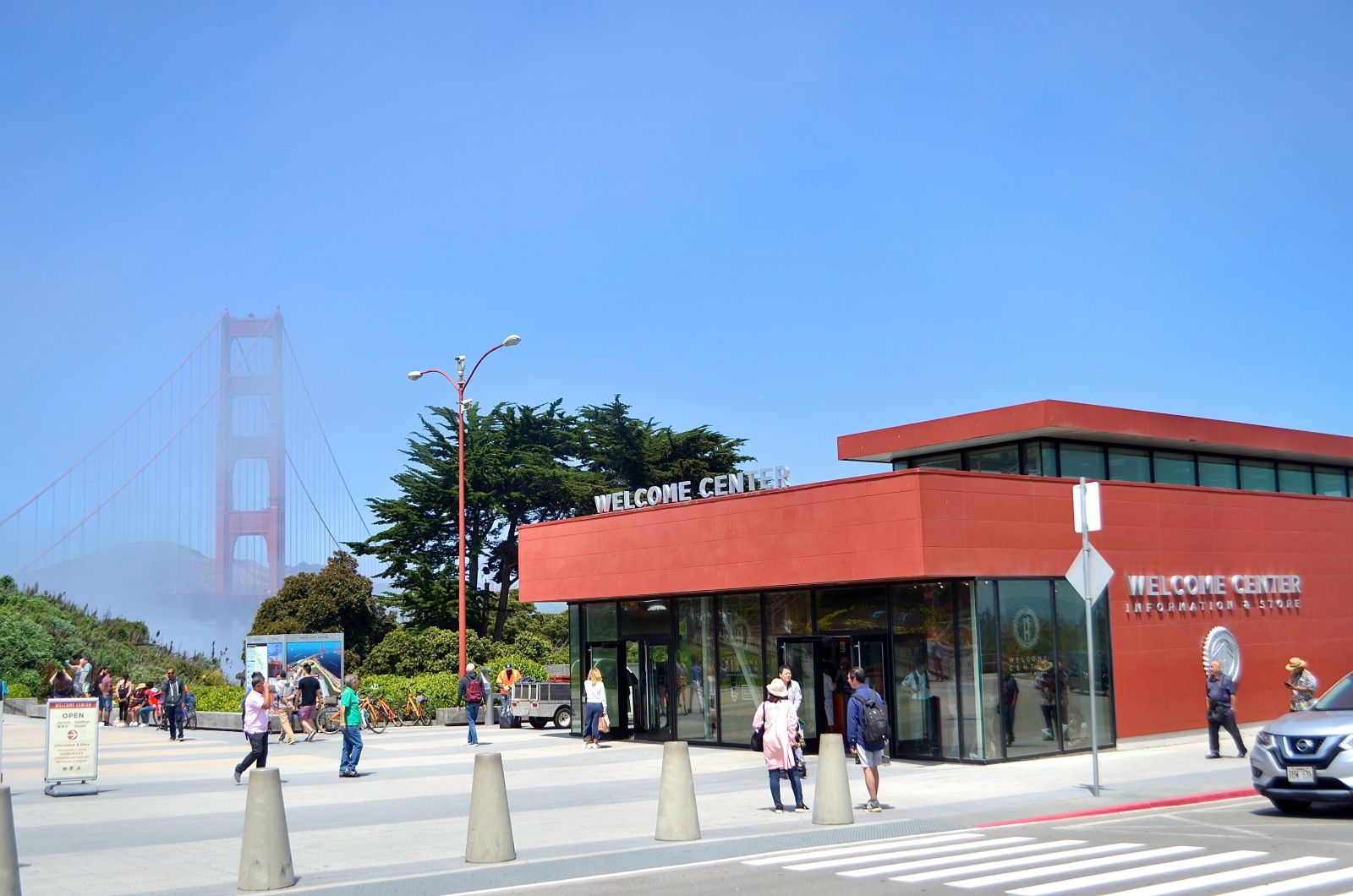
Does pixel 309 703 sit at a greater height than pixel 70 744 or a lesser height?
lesser

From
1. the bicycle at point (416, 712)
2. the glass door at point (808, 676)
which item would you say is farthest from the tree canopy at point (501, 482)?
the glass door at point (808, 676)

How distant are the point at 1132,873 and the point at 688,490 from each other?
1613 cm

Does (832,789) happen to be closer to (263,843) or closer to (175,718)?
(263,843)

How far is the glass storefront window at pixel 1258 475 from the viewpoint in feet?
98.4

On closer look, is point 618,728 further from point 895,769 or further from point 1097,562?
point 1097,562

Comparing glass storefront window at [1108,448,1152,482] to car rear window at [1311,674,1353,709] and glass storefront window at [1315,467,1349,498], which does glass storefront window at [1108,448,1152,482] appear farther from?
car rear window at [1311,674,1353,709]

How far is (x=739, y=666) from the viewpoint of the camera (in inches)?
1019

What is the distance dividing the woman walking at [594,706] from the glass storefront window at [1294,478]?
1713cm

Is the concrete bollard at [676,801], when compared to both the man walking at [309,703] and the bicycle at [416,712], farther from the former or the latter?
the bicycle at [416,712]

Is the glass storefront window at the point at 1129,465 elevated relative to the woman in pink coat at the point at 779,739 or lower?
elevated

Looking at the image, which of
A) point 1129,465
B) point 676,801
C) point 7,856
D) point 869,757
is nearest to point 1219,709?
point 1129,465

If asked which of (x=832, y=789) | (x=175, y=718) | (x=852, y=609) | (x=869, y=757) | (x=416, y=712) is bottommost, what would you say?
(x=416, y=712)

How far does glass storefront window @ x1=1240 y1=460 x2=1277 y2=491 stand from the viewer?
98.4ft

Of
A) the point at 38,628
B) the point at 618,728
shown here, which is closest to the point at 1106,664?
the point at 618,728
